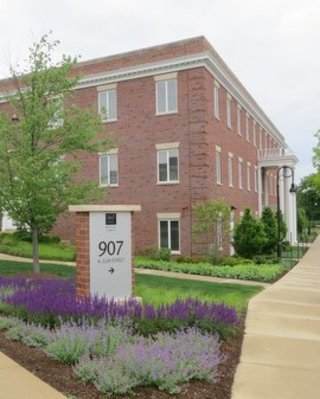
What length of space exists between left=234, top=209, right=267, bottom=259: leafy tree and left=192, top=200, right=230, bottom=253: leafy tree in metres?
1.00

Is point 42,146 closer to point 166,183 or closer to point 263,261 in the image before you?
point 166,183

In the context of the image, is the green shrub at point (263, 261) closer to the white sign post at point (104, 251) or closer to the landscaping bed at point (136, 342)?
the landscaping bed at point (136, 342)

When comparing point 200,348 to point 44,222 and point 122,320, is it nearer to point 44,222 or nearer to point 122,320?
point 122,320

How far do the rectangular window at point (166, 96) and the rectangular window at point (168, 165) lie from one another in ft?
6.25

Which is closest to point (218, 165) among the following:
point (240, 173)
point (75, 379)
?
point (240, 173)

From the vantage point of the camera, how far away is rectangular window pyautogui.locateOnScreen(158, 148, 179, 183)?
23.2 meters

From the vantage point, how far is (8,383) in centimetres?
472

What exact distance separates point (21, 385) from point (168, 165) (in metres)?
19.1

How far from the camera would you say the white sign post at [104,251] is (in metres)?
7.81

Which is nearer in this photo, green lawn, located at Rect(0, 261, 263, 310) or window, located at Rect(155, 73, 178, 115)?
green lawn, located at Rect(0, 261, 263, 310)

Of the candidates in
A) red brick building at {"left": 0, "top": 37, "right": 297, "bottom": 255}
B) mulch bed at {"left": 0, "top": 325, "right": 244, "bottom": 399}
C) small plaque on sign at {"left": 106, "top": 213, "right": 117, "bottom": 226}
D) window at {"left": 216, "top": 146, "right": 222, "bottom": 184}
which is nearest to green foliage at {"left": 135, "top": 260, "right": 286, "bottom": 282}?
red brick building at {"left": 0, "top": 37, "right": 297, "bottom": 255}

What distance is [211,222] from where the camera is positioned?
69.3 feet

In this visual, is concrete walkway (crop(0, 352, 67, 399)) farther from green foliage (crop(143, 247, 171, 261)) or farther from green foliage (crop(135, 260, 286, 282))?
green foliage (crop(143, 247, 171, 261))

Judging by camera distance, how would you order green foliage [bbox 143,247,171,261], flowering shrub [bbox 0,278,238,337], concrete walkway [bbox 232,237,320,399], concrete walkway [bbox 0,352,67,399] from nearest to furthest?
concrete walkway [bbox 0,352,67,399] → concrete walkway [bbox 232,237,320,399] → flowering shrub [bbox 0,278,238,337] → green foliage [bbox 143,247,171,261]
